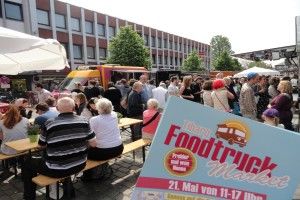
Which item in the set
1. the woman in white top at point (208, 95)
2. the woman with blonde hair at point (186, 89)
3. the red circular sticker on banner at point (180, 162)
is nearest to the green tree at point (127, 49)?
the woman with blonde hair at point (186, 89)

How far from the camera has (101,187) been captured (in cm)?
423

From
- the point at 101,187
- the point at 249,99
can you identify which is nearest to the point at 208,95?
the point at 249,99

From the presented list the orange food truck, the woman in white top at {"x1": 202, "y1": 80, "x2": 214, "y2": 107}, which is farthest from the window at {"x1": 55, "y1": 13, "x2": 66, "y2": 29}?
the woman in white top at {"x1": 202, "y1": 80, "x2": 214, "y2": 107}

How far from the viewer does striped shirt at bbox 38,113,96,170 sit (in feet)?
11.0

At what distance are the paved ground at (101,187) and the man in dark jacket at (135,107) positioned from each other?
1563mm

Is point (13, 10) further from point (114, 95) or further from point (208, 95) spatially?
point (208, 95)

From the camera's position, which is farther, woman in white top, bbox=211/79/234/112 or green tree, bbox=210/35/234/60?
green tree, bbox=210/35/234/60

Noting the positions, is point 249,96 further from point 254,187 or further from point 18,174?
point 18,174

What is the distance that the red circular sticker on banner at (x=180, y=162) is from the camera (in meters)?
2.15

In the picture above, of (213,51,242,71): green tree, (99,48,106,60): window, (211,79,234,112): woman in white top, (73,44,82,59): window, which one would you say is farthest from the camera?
(213,51,242,71): green tree

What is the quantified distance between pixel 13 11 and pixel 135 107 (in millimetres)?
22314

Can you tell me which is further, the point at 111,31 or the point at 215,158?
the point at 111,31

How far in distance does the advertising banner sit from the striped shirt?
5.33 ft

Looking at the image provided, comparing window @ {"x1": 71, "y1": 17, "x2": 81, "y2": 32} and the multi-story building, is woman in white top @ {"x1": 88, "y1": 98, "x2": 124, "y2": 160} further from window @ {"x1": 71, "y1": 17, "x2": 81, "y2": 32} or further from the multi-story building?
window @ {"x1": 71, "y1": 17, "x2": 81, "y2": 32}
